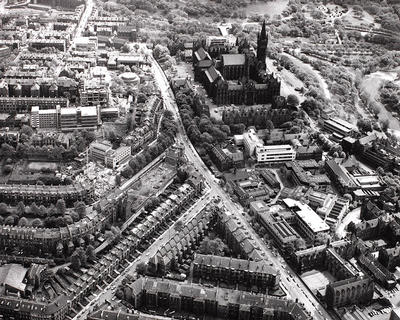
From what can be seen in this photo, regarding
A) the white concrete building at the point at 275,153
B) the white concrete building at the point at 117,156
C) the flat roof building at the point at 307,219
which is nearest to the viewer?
the flat roof building at the point at 307,219

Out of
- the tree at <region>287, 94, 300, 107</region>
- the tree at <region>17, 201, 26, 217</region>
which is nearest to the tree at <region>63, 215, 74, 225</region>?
the tree at <region>17, 201, 26, 217</region>

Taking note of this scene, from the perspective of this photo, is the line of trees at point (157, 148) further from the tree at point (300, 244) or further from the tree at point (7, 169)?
the tree at point (300, 244)

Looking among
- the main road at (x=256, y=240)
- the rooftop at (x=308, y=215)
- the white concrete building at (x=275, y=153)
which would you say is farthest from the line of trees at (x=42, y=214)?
the white concrete building at (x=275, y=153)

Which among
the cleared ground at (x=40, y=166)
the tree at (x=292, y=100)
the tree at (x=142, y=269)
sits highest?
the tree at (x=292, y=100)

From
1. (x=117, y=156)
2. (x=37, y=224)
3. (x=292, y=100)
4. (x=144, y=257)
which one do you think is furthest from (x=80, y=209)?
(x=292, y=100)

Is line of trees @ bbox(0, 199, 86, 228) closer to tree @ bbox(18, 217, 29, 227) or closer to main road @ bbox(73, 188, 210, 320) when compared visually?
tree @ bbox(18, 217, 29, 227)

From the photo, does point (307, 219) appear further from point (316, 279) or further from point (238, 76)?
point (238, 76)

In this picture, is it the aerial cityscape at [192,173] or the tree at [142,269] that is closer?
the aerial cityscape at [192,173]
